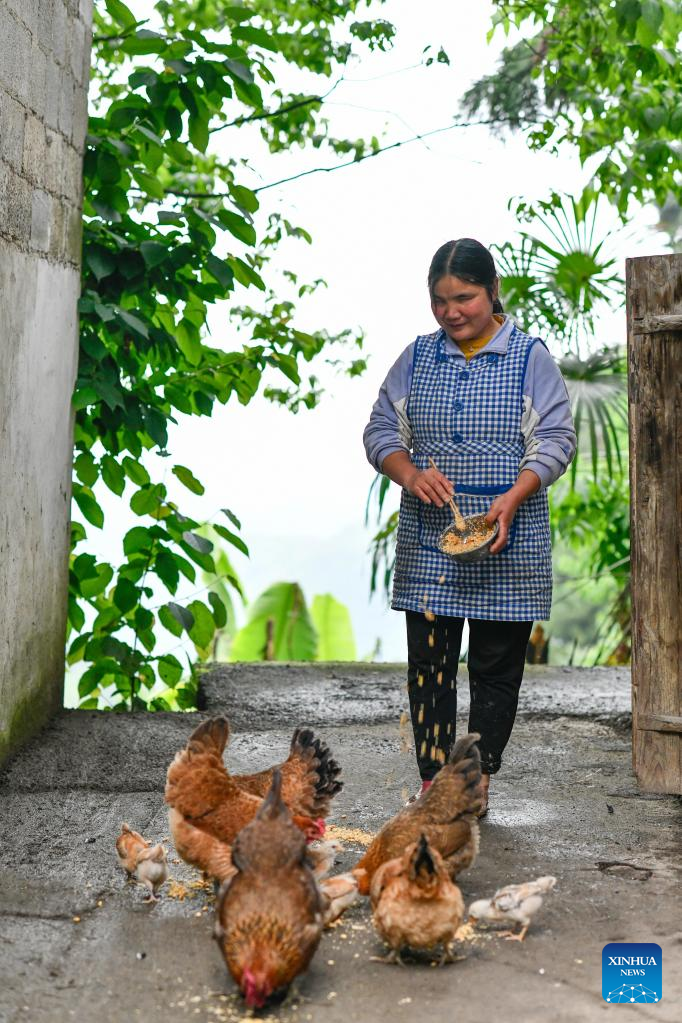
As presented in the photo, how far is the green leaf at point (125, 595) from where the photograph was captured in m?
5.68

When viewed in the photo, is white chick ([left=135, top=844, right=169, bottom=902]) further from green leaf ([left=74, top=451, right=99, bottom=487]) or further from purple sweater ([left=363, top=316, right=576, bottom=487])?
green leaf ([left=74, top=451, right=99, bottom=487])

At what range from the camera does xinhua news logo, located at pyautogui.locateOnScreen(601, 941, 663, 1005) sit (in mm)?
2635

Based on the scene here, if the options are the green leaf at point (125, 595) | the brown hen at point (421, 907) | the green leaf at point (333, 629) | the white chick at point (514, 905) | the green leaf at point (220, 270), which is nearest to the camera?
the brown hen at point (421, 907)

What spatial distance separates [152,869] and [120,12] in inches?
164

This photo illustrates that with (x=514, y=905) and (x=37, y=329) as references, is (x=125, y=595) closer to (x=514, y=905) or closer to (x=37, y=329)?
(x=37, y=329)

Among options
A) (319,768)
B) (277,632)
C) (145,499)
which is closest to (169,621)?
(145,499)

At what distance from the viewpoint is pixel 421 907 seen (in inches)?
108

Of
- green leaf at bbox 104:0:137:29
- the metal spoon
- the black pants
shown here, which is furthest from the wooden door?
green leaf at bbox 104:0:137:29

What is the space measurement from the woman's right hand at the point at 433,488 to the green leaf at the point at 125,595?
222 centimetres

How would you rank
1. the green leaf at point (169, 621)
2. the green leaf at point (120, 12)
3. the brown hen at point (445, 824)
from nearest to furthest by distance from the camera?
1. the brown hen at point (445, 824)
2. the green leaf at point (120, 12)
3. the green leaf at point (169, 621)

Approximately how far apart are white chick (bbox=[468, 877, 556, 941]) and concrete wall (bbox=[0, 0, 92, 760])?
2.37 meters

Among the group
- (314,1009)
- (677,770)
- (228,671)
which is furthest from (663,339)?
(228,671)

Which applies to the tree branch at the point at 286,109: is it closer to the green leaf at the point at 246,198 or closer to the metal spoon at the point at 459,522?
the green leaf at the point at 246,198

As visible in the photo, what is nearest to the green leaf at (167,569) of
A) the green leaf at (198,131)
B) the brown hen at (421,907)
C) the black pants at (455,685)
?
the black pants at (455,685)
